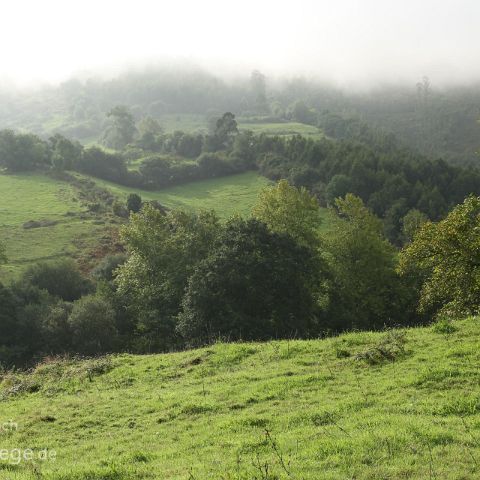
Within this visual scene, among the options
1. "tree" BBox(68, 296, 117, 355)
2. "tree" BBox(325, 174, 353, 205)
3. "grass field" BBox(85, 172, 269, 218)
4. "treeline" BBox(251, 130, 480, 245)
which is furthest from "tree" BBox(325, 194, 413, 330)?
"tree" BBox(325, 174, 353, 205)

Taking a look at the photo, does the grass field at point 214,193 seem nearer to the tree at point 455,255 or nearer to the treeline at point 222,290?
the treeline at point 222,290

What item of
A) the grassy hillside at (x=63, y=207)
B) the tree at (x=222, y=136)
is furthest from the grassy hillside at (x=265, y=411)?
the tree at (x=222, y=136)

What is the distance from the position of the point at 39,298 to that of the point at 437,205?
92.8 metres

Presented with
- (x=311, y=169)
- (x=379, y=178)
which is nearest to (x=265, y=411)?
(x=379, y=178)

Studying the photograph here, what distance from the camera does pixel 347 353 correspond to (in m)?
22.0

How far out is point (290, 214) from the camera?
62.6 m

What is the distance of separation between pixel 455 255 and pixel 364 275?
1370 inches

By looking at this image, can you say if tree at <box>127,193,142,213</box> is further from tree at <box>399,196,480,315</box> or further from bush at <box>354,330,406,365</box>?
bush at <box>354,330,406,365</box>

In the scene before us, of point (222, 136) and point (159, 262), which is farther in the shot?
point (222, 136)

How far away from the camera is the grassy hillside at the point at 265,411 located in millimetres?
A: 11703

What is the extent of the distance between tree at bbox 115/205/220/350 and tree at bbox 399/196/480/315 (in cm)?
3245

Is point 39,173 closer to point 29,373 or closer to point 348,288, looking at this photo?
point 348,288

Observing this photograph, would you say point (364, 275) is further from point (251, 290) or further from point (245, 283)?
point (245, 283)

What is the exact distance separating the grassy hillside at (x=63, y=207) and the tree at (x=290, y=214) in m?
37.1
